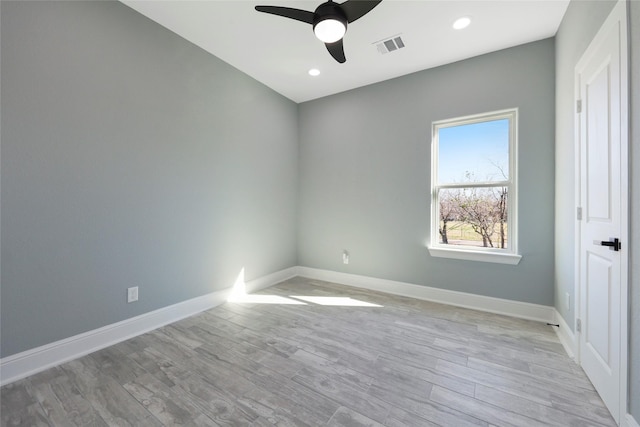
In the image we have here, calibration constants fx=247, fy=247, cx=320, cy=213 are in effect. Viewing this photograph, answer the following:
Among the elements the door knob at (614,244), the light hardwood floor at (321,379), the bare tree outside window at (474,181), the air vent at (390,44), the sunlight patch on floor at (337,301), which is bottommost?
the light hardwood floor at (321,379)

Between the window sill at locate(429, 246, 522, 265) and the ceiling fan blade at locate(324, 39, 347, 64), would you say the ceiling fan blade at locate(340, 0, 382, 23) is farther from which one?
the window sill at locate(429, 246, 522, 265)

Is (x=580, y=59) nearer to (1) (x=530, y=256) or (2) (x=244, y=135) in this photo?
(1) (x=530, y=256)

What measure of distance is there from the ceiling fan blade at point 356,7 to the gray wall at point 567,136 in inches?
58.3

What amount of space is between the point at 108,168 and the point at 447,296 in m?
3.84

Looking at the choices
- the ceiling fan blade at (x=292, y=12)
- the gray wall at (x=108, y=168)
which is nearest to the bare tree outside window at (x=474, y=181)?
the ceiling fan blade at (x=292, y=12)

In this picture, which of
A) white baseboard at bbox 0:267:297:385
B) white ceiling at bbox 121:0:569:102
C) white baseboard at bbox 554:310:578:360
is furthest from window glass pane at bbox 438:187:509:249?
white baseboard at bbox 0:267:297:385

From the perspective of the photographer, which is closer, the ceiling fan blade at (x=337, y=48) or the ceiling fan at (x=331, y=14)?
the ceiling fan at (x=331, y=14)

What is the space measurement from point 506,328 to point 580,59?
239 cm

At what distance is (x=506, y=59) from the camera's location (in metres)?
2.77

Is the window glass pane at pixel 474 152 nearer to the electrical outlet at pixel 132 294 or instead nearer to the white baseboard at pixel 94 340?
the white baseboard at pixel 94 340

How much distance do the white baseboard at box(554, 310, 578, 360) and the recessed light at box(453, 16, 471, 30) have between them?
115 inches

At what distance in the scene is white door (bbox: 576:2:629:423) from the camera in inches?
52.9

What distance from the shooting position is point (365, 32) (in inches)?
99.9

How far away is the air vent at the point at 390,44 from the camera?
2637 millimetres
